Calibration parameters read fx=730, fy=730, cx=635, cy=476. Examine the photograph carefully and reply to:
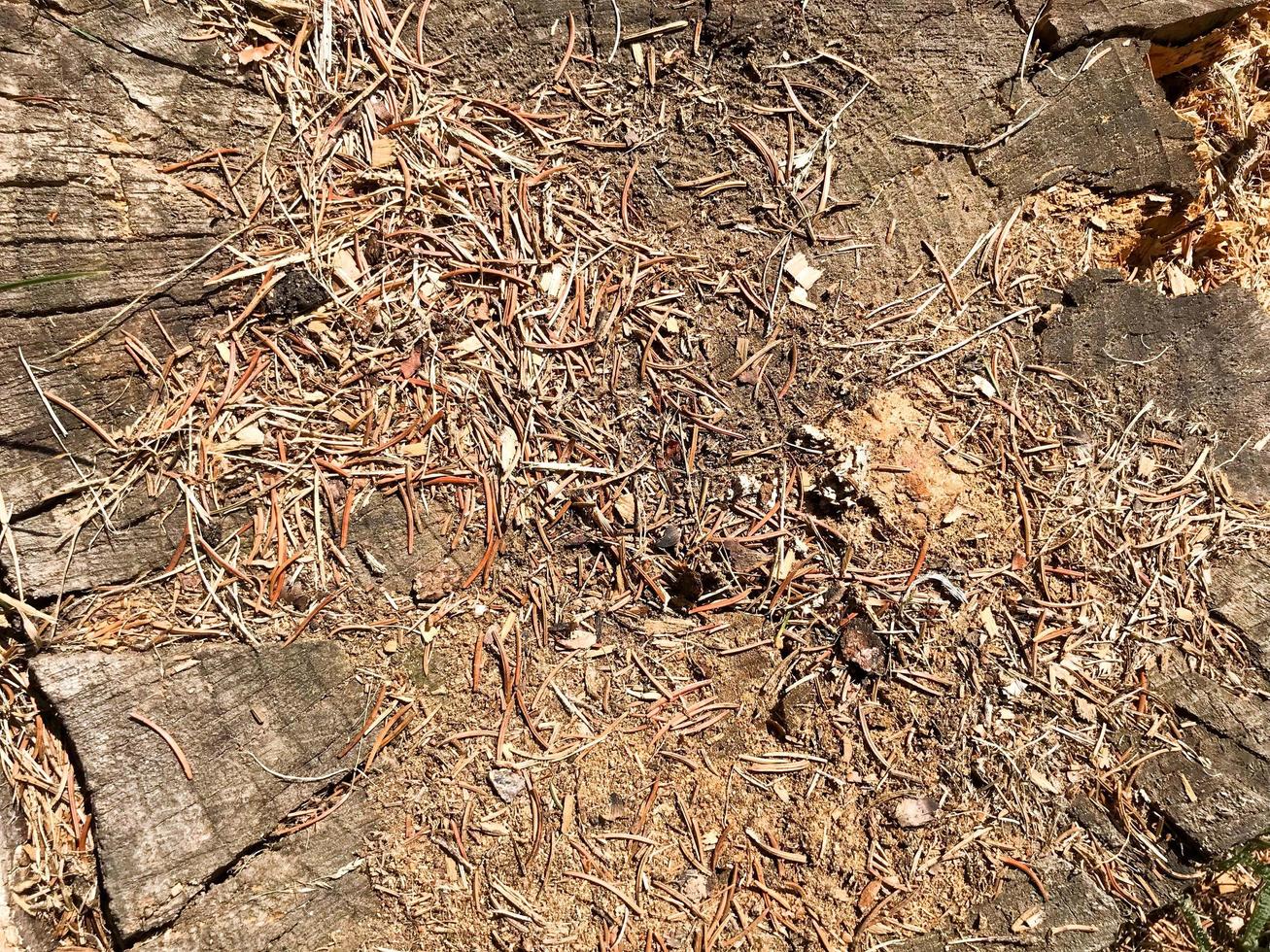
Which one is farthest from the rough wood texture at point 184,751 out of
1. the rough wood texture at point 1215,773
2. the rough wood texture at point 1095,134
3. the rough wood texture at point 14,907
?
the rough wood texture at point 1095,134

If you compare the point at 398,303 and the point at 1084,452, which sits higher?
the point at 398,303

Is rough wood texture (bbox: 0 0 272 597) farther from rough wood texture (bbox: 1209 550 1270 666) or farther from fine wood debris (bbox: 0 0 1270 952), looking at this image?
rough wood texture (bbox: 1209 550 1270 666)

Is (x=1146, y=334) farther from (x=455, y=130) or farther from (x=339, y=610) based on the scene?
(x=339, y=610)

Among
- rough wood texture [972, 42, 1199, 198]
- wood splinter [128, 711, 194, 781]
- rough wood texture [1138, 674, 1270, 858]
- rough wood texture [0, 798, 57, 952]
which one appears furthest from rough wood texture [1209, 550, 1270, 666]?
rough wood texture [0, 798, 57, 952]

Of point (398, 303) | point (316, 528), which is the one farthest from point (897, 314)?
point (316, 528)

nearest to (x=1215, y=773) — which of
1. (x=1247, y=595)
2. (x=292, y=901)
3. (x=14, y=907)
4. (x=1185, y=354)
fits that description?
(x=1247, y=595)

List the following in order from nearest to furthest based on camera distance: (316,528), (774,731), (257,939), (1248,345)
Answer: (257,939) → (316,528) → (774,731) → (1248,345)

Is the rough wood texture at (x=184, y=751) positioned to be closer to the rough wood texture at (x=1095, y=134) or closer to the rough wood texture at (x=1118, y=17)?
→ the rough wood texture at (x=1095, y=134)
